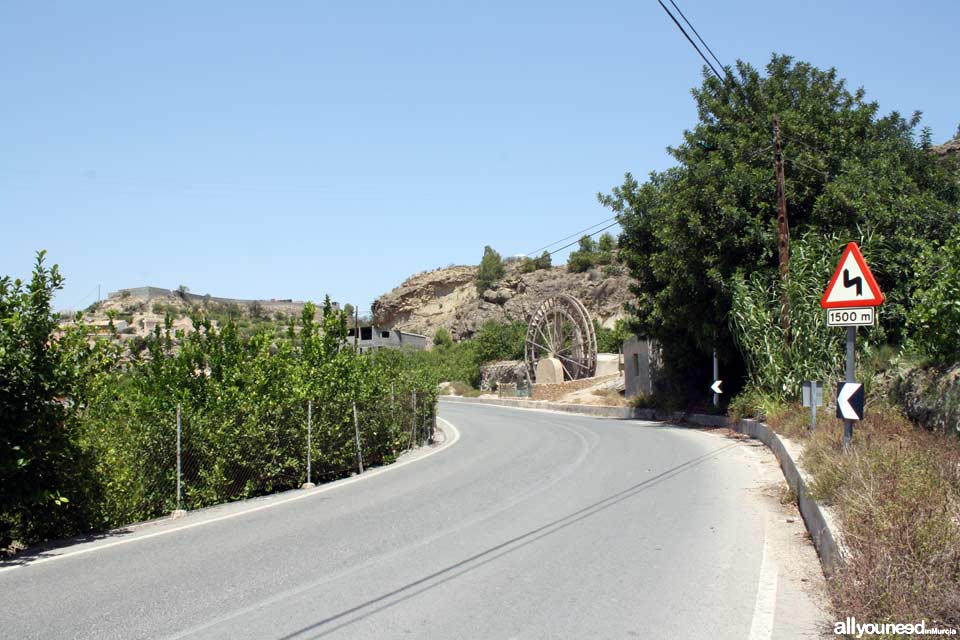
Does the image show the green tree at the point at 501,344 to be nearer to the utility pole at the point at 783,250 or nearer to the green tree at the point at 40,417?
the utility pole at the point at 783,250

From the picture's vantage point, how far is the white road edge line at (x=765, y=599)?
567 cm

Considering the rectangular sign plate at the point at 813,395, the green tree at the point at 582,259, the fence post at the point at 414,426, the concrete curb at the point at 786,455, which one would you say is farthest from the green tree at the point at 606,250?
the rectangular sign plate at the point at 813,395

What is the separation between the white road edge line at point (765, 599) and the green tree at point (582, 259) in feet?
255

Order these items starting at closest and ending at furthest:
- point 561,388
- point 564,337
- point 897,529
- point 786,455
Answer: point 897,529 → point 786,455 → point 561,388 → point 564,337

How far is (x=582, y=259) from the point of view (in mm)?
86375

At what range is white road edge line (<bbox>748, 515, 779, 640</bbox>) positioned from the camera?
567 centimetres

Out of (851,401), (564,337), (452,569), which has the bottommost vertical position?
(452,569)

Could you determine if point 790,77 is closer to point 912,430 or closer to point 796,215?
point 796,215

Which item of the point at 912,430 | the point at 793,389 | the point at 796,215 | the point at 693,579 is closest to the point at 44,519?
the point at 693,579

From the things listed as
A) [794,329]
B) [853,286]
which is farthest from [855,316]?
[794,329]

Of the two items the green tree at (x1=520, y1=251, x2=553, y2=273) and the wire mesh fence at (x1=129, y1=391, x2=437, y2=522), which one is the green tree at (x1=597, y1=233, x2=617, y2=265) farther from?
the wire mesh fence at (x1=129, y1=391, x2=437, y2=522)

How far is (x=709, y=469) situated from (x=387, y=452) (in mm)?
7184

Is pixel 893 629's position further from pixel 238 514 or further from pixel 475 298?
pixel 475 298

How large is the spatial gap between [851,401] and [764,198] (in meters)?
16.4
